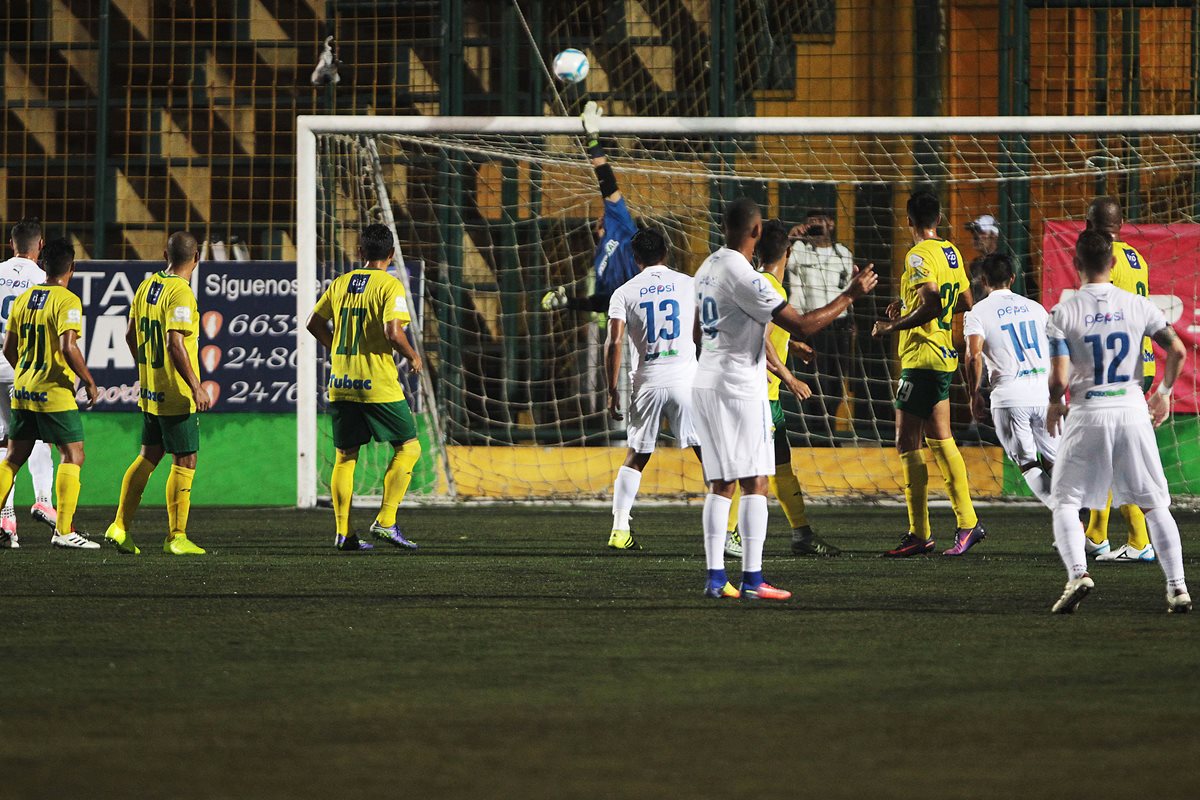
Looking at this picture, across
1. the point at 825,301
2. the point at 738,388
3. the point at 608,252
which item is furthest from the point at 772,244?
the point at 825,301

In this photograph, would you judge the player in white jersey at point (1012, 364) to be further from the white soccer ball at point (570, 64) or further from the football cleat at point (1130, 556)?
the white soccer ball at point (570, 64)

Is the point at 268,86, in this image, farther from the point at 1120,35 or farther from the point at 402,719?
the point at 402,719

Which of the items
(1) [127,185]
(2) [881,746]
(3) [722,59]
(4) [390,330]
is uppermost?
(3) [722,59]

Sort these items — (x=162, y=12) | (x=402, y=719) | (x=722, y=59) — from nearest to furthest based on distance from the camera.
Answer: (x=402, y=719) → (x=722, y=59) → (x=162, y=12)

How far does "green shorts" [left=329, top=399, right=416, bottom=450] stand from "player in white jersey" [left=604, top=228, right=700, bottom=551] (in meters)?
1.20

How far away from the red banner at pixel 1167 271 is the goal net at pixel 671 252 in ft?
0.05

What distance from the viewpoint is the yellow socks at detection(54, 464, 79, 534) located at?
10133 millimetres

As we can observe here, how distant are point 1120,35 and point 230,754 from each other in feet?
44.4

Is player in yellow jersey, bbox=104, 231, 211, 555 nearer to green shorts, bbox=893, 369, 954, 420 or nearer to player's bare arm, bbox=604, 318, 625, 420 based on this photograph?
player's bare arm, bbox=604, 318, 625, 420

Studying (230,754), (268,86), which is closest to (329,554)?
(230,754)

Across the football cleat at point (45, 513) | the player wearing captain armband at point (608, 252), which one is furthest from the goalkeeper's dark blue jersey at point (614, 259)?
the football cleat at point (45, 513)

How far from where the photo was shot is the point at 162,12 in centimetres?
1698

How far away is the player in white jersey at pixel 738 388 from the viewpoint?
7.21m

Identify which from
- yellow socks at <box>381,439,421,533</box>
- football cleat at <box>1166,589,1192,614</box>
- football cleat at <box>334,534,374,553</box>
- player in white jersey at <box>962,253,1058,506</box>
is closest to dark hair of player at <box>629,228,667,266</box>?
yellow socks at <box>381,439,421,533</box>
